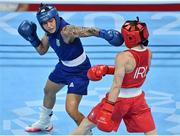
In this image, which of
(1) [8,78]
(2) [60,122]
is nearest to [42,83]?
(1) [8,78]

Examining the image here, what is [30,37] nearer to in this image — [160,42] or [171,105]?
[171,105]

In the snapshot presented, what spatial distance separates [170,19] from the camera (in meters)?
6.16

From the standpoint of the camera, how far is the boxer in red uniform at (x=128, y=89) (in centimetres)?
353

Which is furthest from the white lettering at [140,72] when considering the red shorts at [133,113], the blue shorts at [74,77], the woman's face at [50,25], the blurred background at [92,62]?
the blurred background at [92,62]

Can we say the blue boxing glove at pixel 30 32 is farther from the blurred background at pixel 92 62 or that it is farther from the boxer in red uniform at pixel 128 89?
the boxer in red uniform at pixel 128 89

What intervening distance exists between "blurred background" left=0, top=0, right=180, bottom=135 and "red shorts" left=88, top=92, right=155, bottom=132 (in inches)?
24.0

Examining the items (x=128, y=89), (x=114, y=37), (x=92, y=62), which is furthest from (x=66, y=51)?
(x=92, y=62)

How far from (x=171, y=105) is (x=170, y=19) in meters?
1.71

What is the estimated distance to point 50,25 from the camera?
12.7ft

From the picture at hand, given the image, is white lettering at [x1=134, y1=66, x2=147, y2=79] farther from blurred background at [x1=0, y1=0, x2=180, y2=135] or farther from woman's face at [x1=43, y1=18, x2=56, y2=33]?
blurred background at [x1=0, y1=0, x2=180, y2=135]

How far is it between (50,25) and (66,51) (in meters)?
0.21

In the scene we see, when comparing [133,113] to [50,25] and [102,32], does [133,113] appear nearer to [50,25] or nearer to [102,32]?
[102,32]

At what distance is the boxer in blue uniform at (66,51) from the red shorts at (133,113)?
1.09ft

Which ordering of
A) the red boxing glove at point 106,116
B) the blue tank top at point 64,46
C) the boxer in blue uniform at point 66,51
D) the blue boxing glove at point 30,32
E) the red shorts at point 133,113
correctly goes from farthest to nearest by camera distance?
the blue boxing glove at point 30,32
the blue tank top at point 64,46
the boxer in blue uniform at point 66,51
the red shorts at point 133,113
the red boxing glove at point 106,116
